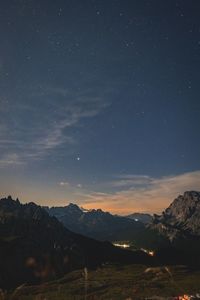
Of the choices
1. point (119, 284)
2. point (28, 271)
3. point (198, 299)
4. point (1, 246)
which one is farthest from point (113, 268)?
point (198, 299)

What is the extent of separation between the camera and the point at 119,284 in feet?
395

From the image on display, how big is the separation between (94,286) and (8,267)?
7730 cm

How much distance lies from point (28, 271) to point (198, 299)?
18509 cm

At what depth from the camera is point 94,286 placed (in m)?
117

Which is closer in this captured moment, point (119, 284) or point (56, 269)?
point (119, 284)

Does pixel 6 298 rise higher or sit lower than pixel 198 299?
higher

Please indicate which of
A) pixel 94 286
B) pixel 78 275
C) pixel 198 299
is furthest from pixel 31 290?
pixel 198 299

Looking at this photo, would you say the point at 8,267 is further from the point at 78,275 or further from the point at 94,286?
the point at 94,286

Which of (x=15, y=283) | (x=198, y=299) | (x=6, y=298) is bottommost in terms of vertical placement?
(x=15, y=283)

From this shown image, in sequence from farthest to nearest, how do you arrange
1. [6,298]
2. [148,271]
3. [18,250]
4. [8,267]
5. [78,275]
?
[18,250], [8,267], [78,275], [148,271], [6,298]

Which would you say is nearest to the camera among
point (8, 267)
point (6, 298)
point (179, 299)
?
point (6, 298)

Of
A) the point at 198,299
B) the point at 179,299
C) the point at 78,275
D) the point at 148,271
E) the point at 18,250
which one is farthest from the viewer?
the point at 18,250

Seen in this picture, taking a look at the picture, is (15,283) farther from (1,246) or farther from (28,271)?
(1,246)

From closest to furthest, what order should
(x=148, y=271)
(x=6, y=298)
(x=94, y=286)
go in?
(x=6, y=298), (x=148, y=271), (x=94, y=286)
